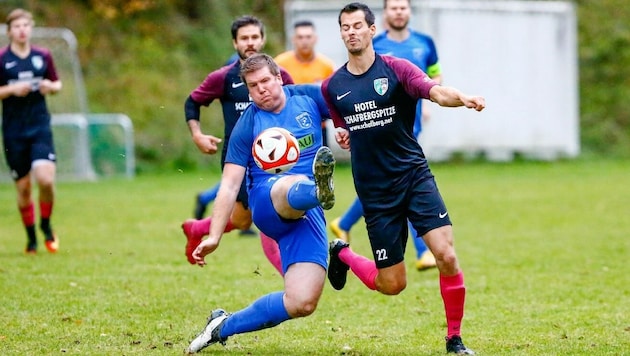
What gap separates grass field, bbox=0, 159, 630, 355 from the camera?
286 inches

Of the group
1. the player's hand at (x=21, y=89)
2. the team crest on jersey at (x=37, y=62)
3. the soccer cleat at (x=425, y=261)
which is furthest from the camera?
the team crest on jersey at (x=37, y=62)

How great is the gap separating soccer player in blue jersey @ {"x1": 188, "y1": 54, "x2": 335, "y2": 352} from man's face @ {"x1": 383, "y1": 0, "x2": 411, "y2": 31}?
3.76 m

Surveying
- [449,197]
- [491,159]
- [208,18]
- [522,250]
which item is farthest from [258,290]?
[208,18]

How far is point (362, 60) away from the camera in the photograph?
22.2ft

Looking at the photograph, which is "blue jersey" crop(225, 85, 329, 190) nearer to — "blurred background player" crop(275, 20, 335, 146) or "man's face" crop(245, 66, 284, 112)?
"man's face" crop(245, 66, 284, 112)

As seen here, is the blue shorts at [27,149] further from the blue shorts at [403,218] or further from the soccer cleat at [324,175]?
the soccer cleat at [324,175]

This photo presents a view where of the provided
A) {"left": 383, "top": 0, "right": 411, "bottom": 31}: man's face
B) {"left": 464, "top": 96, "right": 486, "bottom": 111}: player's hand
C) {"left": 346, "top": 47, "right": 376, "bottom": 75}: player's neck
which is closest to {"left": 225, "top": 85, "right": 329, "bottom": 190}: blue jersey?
{"left": 346, "top": 47, "right": 376, "bottom": 75}: player's neck

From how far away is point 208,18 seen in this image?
91.6 ft

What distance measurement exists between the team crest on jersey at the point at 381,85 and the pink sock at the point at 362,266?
3.71 feet

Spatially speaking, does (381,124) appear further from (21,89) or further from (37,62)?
(37,62)

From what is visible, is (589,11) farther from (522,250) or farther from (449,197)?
(522,250)

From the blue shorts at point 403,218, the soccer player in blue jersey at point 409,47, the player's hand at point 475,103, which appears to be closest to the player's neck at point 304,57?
the soccer player in blue jersey at point 409,47

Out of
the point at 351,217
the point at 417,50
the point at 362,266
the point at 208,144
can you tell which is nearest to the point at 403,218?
the point at 362,266

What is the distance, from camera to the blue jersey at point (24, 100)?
11.5 meters
